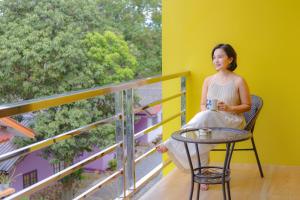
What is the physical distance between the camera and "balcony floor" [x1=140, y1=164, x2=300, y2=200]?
113 inches

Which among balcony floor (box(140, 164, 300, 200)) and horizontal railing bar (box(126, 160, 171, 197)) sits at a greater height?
horizontal railing bar (box(126, 160, 171, 197))

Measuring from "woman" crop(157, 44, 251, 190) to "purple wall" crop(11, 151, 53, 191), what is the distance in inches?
251

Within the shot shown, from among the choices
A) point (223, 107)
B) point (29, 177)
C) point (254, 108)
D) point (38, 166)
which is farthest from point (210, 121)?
point (38, 166)

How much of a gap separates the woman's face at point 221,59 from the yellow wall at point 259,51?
0.53 meters

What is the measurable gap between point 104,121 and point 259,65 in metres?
1.67

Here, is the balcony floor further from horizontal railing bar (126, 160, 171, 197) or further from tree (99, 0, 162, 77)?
tree (99, 0, 162, 77)


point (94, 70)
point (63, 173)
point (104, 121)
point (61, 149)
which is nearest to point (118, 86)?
point (104, 121)

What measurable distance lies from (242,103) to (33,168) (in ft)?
22.5

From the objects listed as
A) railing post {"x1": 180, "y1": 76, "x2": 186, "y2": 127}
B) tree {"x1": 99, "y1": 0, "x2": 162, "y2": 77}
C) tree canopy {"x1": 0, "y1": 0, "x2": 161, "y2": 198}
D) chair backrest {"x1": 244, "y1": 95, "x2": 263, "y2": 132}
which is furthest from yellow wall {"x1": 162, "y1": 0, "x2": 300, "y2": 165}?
tree {"x1": 99, "y1": 0, "x2": 162, "y2": 77}

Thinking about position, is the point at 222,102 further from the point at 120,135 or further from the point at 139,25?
the point at 139,25

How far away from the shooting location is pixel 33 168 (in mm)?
9039

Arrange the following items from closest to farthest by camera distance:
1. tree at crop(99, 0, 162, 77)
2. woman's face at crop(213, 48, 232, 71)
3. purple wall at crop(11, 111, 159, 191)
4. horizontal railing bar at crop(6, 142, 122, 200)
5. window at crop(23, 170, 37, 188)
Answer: horizontal railing bar at crop(6, 142, 122, 200) → woman's face at crop(213, 48, 232, 71) → purple wall at crop(11, 111, 159, 191) → window at crop(23, 170, 37, 188) → tree at crop(99, 0, 162, 77)

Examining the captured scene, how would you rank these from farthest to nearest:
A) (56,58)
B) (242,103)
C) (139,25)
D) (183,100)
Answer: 1. (139,25)
2. (56,58)
3. (183,100)
4. (242,103)

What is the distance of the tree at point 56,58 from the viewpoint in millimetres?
9852
